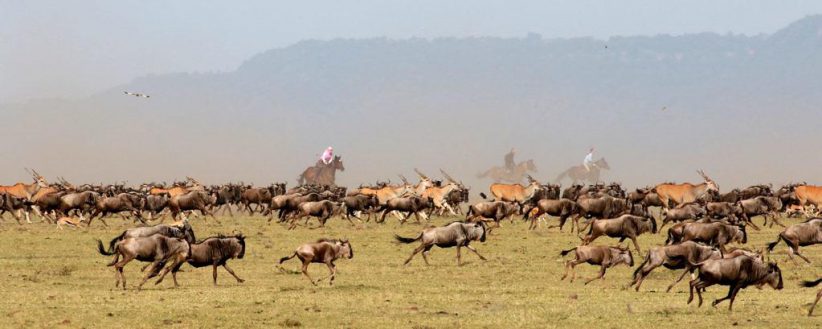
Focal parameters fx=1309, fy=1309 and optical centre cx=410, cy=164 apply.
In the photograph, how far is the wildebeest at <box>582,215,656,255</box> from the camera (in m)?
30.8

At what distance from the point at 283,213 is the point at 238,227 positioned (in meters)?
3.71

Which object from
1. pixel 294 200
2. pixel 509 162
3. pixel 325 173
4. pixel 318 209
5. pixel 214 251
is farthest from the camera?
pixel 509 162

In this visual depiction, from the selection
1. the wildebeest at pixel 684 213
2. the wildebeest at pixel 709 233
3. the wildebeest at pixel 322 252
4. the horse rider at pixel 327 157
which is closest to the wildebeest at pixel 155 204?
the wildebeest at pixel 684 213

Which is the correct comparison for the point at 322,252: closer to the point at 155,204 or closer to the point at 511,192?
the point at 155,204

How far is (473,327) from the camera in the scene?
19.2 meters

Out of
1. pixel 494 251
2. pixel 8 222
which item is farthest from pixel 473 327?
pixel 8 222

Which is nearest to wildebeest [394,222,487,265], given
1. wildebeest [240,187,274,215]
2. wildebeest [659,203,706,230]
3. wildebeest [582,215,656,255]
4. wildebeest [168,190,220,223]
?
wildebeest [582,215,656,255]

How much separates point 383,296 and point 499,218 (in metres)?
18.6

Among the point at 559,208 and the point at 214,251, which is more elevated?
the point at 214,251

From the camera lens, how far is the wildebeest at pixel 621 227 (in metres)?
30.8

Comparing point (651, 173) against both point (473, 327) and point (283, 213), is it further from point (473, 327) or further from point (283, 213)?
point (473, 327)

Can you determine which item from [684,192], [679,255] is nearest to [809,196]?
[684,192]

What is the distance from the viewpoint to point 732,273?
2045 cm

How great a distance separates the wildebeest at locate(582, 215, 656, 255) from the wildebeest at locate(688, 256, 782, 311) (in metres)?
9.70
